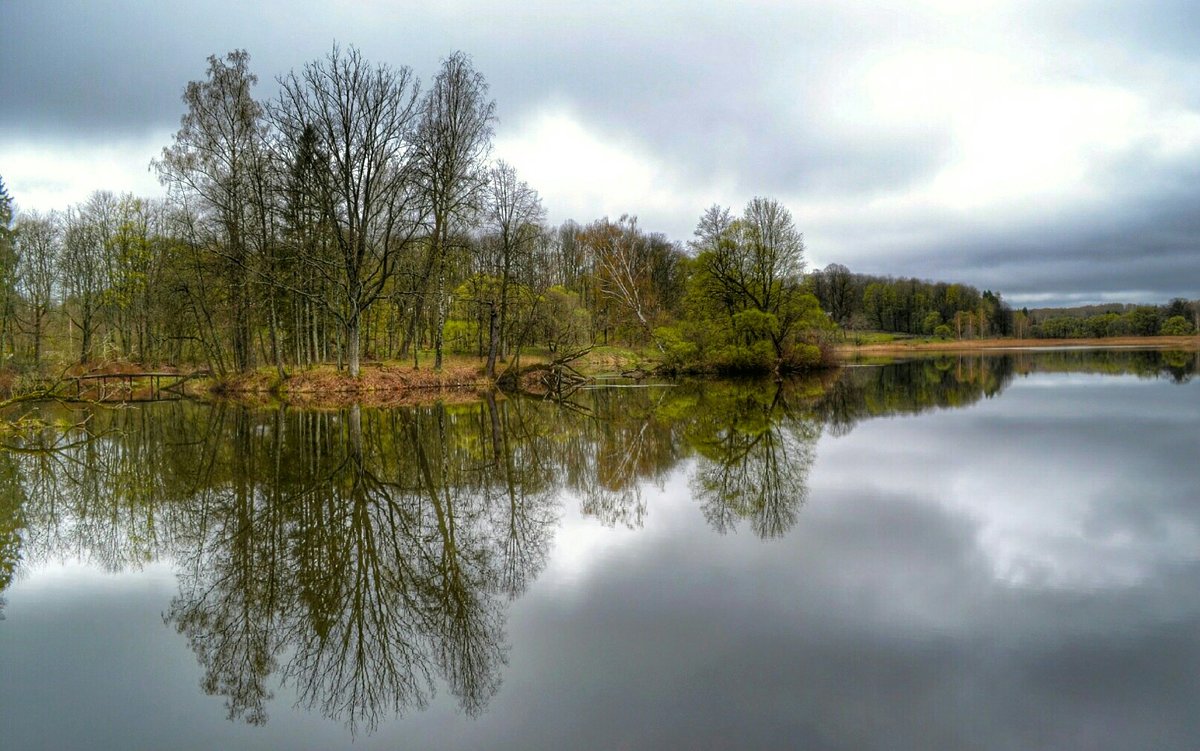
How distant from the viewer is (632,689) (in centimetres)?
421

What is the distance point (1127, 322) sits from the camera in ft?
351

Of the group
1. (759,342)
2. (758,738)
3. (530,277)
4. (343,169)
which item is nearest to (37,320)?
(343,169)

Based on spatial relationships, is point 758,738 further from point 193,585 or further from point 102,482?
point 102,482

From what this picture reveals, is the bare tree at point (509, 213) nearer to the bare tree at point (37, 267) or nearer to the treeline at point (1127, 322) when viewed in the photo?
the bare tree at point (37, 267)

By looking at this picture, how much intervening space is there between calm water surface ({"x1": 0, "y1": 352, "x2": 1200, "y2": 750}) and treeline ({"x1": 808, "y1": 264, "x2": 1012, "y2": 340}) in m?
93.8

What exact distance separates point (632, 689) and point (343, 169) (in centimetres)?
2627

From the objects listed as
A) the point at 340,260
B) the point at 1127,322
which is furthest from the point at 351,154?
the point at 1127,322

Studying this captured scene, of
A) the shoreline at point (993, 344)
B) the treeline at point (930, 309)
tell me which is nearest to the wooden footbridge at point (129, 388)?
the shoreline at point (993, 344)

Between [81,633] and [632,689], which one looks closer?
[632,689]

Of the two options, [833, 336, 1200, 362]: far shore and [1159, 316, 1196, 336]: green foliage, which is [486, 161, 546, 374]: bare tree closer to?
[833, 336, 1200, 362]: far shore

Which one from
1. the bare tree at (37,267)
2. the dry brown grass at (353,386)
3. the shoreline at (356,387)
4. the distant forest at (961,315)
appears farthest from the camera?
the distant forest at (961,315)

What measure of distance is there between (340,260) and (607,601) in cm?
2560

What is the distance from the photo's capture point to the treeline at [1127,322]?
92.4 meters

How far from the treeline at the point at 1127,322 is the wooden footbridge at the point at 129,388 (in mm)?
115971
